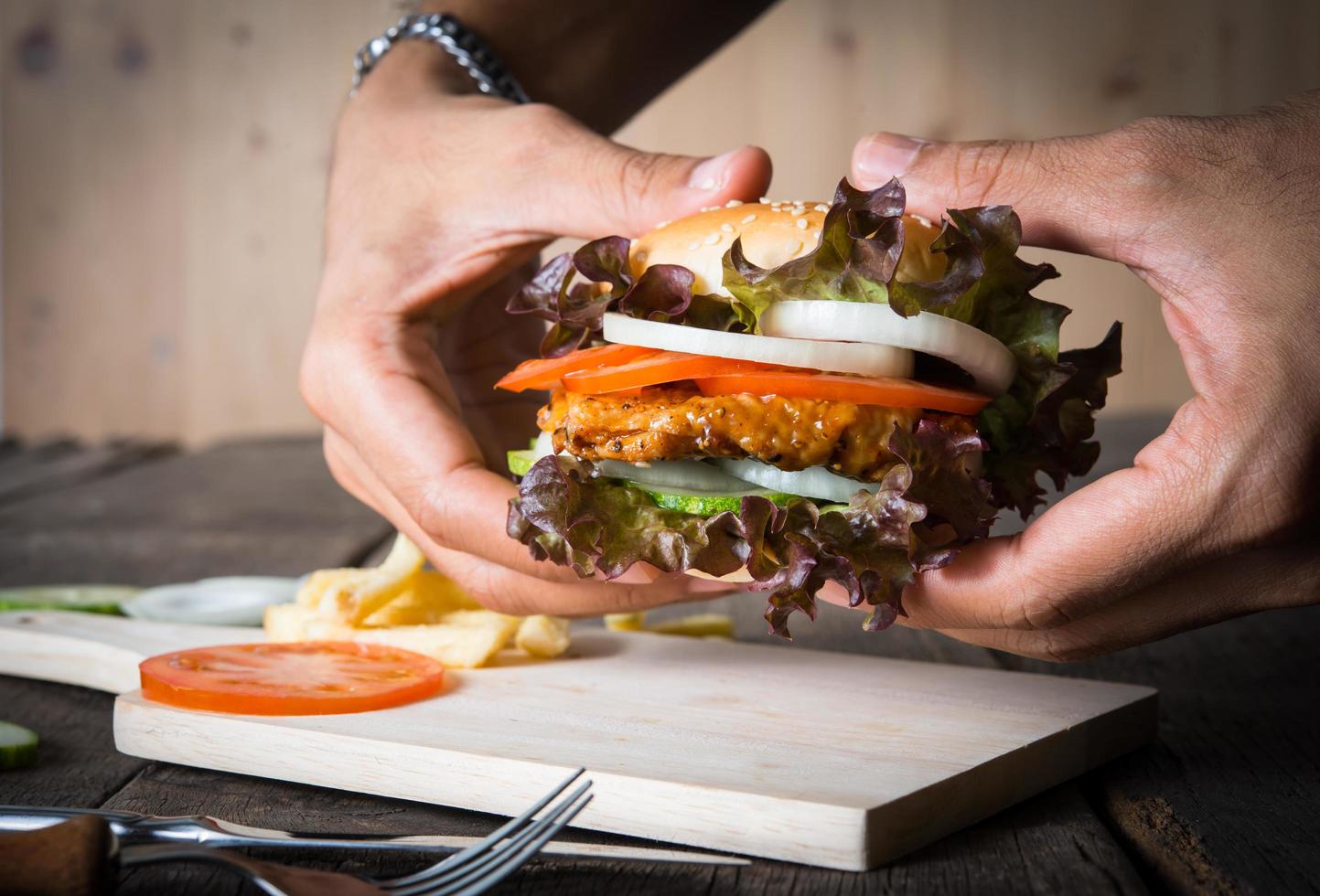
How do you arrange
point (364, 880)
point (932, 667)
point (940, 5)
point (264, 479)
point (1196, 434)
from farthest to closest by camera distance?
point (940, 5) < point (264, 479) < point (932, 667) < point (1196, 434) < point (364, 880)

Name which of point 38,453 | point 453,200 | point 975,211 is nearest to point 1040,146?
point 975,211

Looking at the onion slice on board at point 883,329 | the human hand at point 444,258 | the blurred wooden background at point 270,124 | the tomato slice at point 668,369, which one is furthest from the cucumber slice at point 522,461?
the blurred wooden background at point 270,124

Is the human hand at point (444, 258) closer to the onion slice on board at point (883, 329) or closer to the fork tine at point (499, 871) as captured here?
the onion slice on board at point (883, 329)

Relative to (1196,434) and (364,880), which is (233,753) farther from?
(1196,434)

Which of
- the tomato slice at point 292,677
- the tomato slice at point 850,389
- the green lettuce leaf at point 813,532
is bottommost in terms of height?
the tomato slice at point 292,677

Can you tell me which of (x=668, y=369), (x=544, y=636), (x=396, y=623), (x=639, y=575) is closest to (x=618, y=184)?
(x=668, y=369)

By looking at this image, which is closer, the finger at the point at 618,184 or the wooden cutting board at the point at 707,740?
the wooden cutting board at the point at 707,740

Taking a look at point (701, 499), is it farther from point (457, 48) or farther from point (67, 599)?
point (67, 599)
